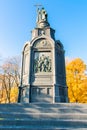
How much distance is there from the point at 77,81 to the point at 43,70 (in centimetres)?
983

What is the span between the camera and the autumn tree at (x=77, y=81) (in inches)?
867

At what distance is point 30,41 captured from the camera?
615 inches

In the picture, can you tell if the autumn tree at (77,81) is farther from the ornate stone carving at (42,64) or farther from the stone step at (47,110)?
the stone step at (47,110)

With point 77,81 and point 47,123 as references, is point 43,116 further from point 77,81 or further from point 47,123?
point 77,81

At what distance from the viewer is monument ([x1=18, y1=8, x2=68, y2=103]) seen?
13.9 m

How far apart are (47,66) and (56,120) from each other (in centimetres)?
678

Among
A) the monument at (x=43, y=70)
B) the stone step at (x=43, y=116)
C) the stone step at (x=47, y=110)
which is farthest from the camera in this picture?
the monument at (x=43, y=70)

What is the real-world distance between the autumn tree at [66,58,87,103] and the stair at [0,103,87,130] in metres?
11.2

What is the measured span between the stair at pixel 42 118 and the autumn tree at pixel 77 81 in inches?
440

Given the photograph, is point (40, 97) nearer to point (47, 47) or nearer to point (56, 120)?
point (47, 47)

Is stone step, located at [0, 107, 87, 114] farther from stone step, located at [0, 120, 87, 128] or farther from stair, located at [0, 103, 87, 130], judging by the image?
stone step, located at [0, 120, 87, 128]

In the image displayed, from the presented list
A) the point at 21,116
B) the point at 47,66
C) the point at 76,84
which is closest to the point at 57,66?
the point at 47,66

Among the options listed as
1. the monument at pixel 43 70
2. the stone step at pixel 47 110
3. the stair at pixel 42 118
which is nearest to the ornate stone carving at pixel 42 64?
the monument at pixel 43 70

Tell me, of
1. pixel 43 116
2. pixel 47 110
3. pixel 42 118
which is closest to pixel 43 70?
pixel 47 110
